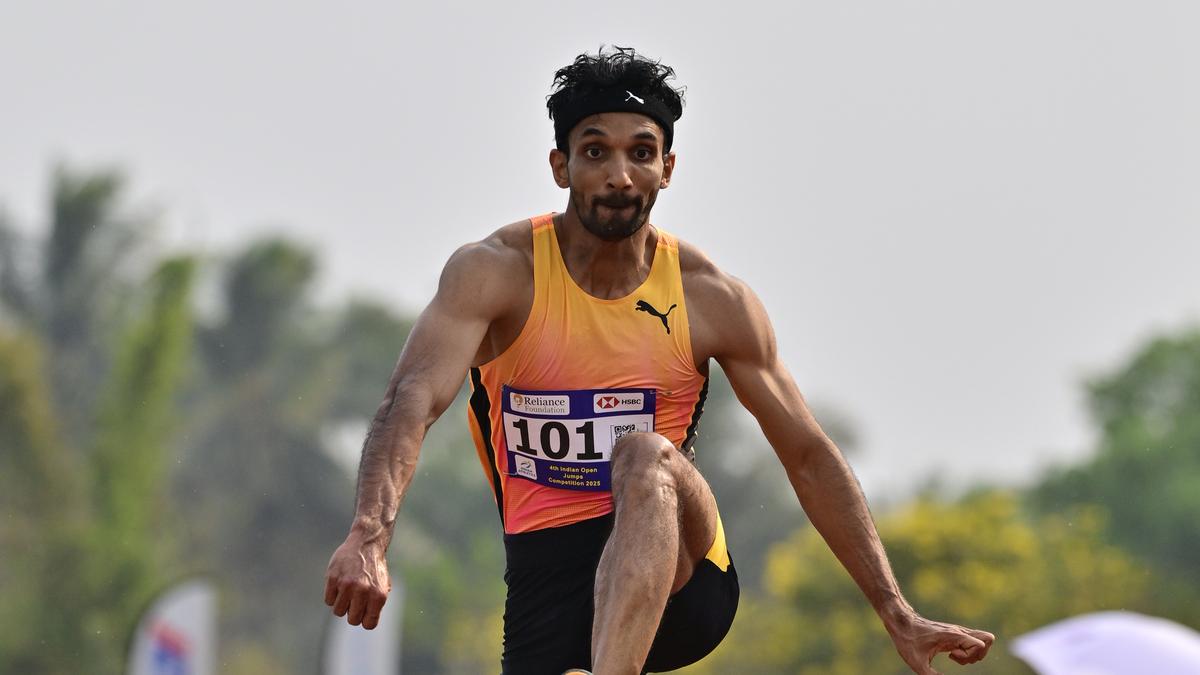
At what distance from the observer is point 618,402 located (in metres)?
7.32

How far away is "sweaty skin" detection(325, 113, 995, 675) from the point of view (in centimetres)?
645

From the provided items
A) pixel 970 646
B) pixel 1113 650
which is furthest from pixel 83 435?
pixel 970 646

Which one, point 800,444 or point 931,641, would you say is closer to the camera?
point 931,641

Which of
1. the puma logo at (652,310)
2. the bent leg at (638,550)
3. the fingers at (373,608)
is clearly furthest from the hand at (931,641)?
the fingers at (373,608)

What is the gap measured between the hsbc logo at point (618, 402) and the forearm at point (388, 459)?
694mm

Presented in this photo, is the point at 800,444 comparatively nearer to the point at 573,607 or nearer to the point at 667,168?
the point at 573,607

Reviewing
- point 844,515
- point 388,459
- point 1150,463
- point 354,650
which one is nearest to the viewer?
point 388,459

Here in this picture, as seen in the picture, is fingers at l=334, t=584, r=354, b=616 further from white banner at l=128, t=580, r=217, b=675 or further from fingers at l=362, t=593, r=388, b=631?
white banner at l=128, t=580, r=217, b=675

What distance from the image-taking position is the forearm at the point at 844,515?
7500mm

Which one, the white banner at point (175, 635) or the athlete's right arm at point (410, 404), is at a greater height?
the athlete's right arm at point (410, 404)

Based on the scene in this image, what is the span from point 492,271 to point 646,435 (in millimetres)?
767

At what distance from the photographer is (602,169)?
7.06 metres

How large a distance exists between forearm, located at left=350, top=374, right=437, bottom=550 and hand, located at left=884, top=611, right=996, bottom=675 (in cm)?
178

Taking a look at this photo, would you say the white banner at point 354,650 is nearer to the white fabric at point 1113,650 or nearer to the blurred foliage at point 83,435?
the white fabric at point 1113,650
